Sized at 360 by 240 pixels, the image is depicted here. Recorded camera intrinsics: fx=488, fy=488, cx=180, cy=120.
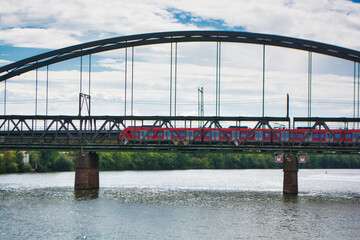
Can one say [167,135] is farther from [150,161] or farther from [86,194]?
[150,161]

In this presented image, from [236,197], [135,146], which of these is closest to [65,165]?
[135,146]

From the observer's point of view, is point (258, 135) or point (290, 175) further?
point (258, 135)

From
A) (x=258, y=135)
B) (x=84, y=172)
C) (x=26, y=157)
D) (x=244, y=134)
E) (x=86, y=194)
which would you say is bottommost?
(x=86, y=194)

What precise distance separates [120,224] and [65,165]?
88.9 m

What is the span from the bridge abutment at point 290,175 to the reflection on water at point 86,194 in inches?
891

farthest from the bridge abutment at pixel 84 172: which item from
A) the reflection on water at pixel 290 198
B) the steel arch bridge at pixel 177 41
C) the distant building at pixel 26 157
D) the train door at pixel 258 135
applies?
the distant building at pixel 26 157

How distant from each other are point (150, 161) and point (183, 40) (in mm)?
82865

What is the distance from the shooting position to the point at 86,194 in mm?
56125

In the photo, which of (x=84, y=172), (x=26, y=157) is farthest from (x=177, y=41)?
(x=26, y=157)

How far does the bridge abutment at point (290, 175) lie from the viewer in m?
58.8

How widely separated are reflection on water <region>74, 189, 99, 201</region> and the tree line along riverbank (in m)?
37.1

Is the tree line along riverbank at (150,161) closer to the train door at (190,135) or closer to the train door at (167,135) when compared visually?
the train door at (167,135)

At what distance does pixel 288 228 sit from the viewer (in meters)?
35.7

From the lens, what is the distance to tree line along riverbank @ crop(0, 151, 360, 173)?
116188 mm
